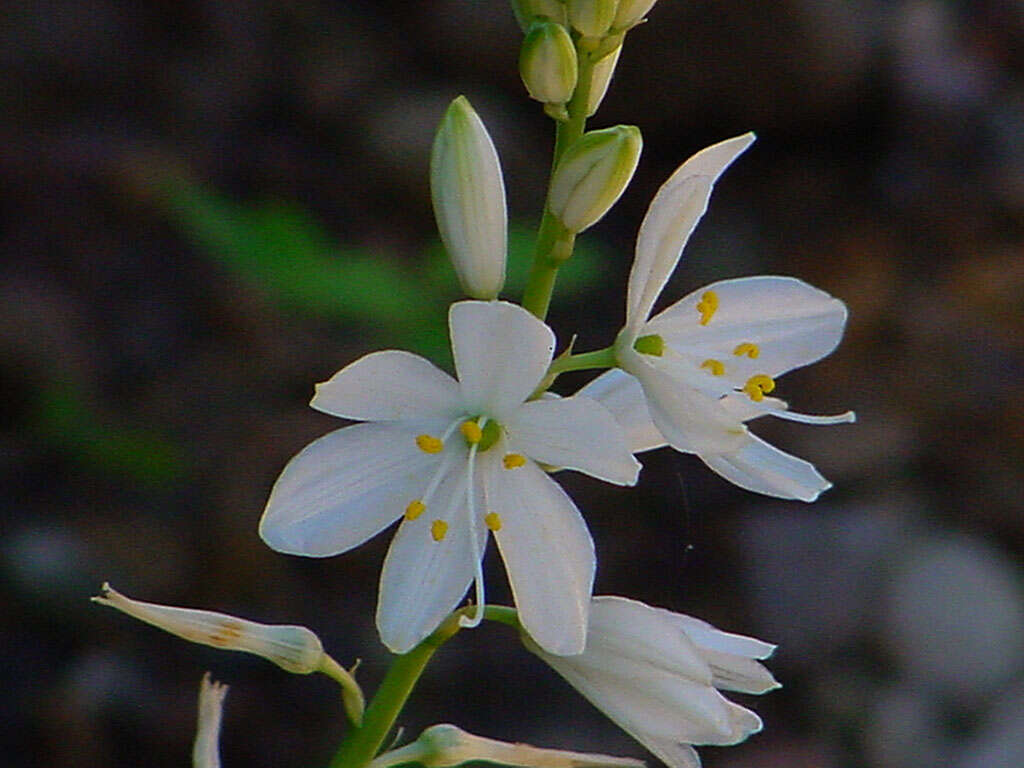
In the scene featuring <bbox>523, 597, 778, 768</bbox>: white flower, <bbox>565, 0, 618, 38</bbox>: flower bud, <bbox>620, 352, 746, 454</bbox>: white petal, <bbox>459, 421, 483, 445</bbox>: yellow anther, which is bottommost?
<bbox>523, 597, 778, 768</bbox>: white flower

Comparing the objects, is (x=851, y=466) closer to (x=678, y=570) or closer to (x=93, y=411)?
(x=678, y=570)

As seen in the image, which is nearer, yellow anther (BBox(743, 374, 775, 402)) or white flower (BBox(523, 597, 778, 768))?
white flower (BBox(523, 597, 778, 768))

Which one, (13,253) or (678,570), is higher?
(13,253)

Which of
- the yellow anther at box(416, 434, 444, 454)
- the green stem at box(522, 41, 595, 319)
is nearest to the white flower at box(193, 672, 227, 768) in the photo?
the yellow anther at box(416, 434, 444, 454)

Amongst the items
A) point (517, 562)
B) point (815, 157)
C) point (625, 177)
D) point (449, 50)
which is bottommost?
point (815, 157)

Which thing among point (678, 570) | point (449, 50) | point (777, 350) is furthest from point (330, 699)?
point (449, 50)

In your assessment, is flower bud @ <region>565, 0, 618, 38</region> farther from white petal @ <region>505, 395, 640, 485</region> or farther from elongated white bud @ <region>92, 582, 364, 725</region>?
elongated white bud @ <region>92, 582, 364, 725</region>

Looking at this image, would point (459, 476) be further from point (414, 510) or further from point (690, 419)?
point (690, 419)

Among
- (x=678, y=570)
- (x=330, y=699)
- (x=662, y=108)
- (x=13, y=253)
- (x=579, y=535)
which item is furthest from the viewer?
(x=662, y=108)
